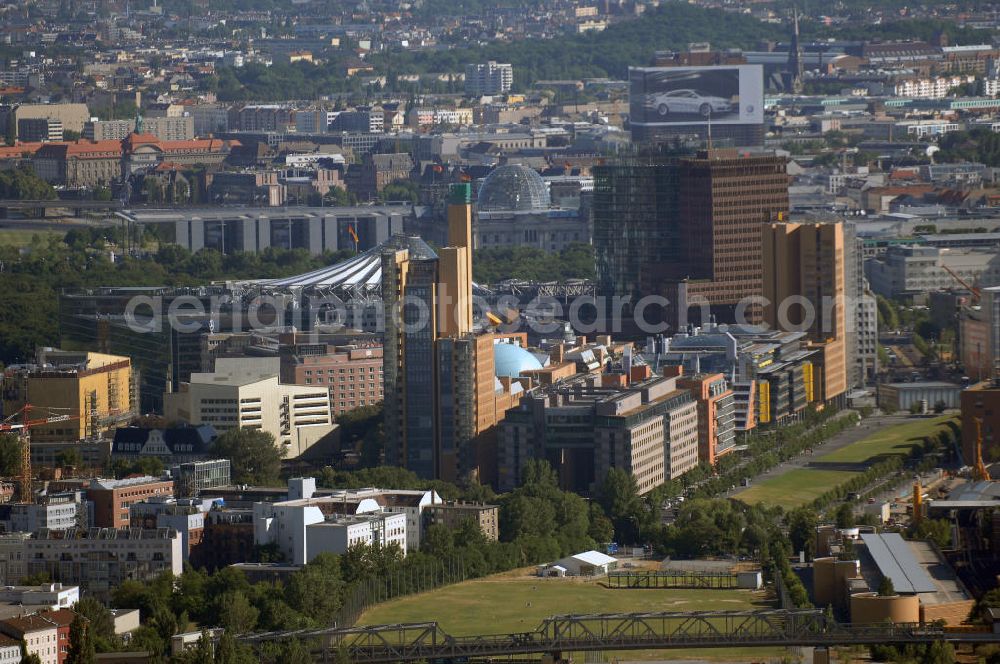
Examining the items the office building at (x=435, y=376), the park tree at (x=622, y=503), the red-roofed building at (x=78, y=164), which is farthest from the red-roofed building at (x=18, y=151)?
the park tree at (x=622, y=503)

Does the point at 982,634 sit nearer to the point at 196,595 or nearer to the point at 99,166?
the point at 196,595

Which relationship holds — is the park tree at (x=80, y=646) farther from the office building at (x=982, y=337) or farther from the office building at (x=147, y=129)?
the office building at (x=147, y=129)

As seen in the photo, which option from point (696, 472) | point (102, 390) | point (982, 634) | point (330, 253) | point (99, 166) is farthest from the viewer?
point (99, 166)

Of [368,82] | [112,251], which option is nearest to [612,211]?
[112,251]

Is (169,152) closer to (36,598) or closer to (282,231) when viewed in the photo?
(282,231)

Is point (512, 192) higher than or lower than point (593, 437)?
higher

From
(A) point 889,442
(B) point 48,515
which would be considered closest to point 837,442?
(A) point 889,442
